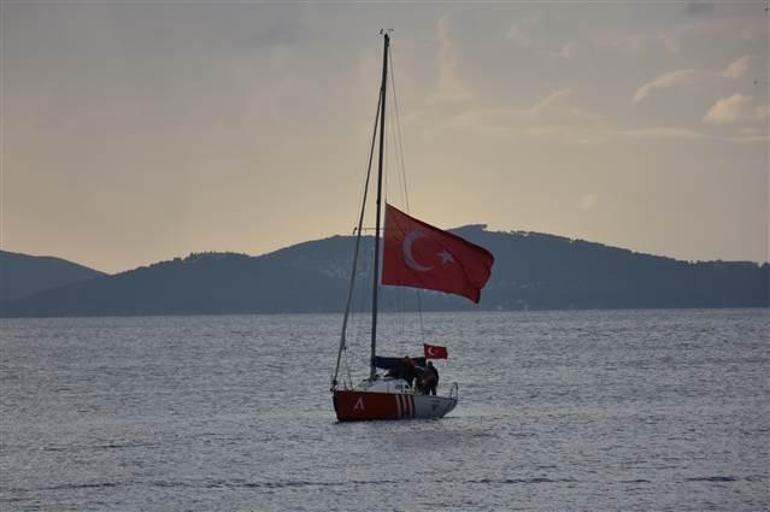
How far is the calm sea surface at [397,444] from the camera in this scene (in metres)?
44.3

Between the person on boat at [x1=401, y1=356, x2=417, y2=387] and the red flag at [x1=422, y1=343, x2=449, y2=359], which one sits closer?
the red flag at [x1=422, y1=343, x2=449, y2=359]

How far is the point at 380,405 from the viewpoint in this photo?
59.5 m

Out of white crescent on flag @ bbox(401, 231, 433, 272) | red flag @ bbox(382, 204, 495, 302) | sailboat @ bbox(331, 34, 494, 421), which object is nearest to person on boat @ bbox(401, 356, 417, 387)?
sailboat @ bbox(331, 34, 494, 421)

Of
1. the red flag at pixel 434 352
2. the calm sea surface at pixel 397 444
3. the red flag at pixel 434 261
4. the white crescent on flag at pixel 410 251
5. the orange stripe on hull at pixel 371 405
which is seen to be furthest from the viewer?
the orange stripe on hull at pixel 371 405

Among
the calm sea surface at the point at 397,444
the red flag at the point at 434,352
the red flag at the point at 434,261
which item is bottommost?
the calm sea surface at the point at 397,444

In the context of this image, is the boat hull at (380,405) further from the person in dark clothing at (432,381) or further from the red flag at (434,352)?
the red flag at (434,352)

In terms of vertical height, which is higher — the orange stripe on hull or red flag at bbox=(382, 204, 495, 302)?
red flag at bbox=(382, 204, 495, 302)

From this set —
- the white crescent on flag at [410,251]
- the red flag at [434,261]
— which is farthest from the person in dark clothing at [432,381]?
the white crescent on flag at [410,251]

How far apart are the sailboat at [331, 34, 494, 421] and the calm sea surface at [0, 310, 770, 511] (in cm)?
95

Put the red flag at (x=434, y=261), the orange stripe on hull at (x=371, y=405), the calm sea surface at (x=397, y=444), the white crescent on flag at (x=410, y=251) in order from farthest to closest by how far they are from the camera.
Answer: the orange stripe on hull at (x=371, y=405), the white crescent on flag at (x=410, y=251), the red flag at (x=434, y=261), the calm sea surface at (x=397, y=444)

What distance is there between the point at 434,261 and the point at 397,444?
25.6 feet

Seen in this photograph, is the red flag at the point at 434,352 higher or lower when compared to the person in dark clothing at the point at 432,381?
higher

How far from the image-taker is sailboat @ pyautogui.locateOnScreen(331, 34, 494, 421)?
58.9 meters

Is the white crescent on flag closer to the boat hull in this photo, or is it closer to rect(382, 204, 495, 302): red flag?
rect(382, 204, 495, 302): red flag
